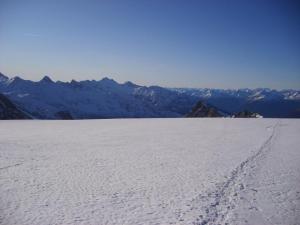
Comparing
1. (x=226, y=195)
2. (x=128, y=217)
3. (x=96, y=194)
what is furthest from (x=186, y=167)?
(x=128, y=217)

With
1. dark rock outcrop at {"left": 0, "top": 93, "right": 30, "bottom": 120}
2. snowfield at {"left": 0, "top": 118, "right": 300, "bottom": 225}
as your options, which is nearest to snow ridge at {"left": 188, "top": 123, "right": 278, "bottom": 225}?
snowfield at {"left": 0, "top": 118, "right": 300, "bottom": 225}

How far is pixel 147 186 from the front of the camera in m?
10.3

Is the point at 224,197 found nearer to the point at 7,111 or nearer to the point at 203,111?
the point at 203,111

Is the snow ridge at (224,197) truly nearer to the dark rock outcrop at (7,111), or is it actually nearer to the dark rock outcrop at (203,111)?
the dark rock outcrop at (203,111)

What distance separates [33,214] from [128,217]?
7.68ft

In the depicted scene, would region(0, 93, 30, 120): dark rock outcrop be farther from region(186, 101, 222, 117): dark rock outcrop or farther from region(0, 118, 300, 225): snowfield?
region(0, 118, 300, 225): snowfield

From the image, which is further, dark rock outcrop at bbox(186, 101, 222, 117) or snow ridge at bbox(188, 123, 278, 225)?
dark rock outcrop at bbox(186, 101, 222, 117)

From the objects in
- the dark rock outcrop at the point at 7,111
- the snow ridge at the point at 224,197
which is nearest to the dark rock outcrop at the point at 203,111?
the dark rock outcrop at the point at 7,111

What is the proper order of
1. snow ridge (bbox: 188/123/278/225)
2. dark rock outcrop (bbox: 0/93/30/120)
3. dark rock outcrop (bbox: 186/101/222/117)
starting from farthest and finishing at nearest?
dark rock outcrop (bbox: 0/93/30/120)
dark rock outcrop (bbox: 186/101/222/117)
snow ridge (bbox: 188/123/278/225)

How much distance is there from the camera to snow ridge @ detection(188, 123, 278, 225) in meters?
A: 7.73

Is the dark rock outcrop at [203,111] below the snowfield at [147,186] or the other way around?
the other way around

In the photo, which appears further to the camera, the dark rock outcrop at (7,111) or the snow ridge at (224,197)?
the dark rock outcrop at (7,111)

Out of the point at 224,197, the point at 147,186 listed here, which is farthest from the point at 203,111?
the point at 224,197

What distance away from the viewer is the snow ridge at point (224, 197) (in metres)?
7.73
